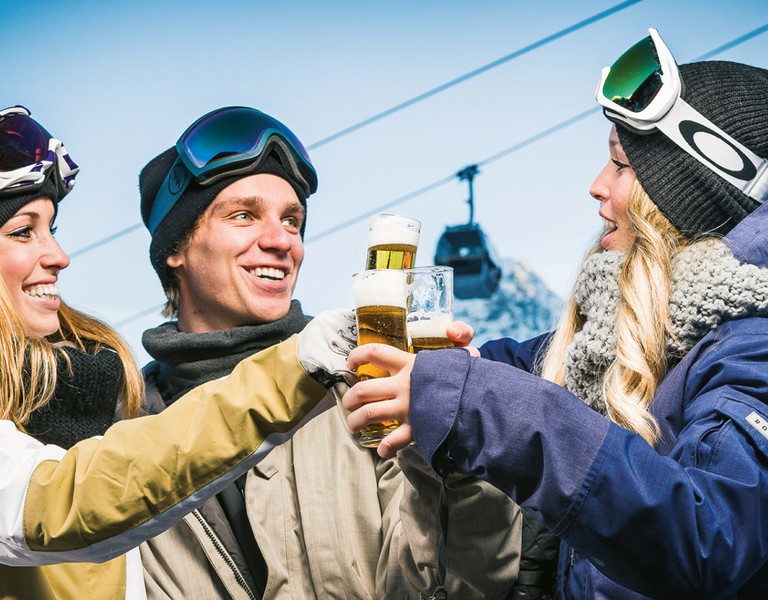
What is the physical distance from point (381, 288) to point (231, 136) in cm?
177

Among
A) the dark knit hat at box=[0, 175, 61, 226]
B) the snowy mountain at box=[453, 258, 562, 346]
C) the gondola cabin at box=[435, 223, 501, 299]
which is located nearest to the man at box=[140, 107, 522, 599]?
the dark knit hat at box=[0, 175, 61, 226]

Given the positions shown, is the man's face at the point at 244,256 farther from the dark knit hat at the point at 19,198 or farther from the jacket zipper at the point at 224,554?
the jacket zipper at the point at 224,554

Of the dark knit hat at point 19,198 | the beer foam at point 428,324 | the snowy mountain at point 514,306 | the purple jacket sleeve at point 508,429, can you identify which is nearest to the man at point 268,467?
the beer foam at point 428,324

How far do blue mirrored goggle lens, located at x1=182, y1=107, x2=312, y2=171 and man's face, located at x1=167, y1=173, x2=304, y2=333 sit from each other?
4.6 inches

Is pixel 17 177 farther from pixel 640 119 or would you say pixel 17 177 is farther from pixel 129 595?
pixel 640 119

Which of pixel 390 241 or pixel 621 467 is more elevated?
pixel 390 241

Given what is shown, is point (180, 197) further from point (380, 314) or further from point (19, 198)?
point (380, 314)

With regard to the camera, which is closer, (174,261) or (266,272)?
(266,272)

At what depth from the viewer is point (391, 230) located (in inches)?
91.0

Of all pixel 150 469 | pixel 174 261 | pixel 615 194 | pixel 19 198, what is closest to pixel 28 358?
pixel 19 198

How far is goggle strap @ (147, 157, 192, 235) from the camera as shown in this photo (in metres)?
3.70

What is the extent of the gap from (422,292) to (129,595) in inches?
42.0

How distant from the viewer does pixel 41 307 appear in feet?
9.39

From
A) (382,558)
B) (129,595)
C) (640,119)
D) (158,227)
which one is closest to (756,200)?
(640,119)
